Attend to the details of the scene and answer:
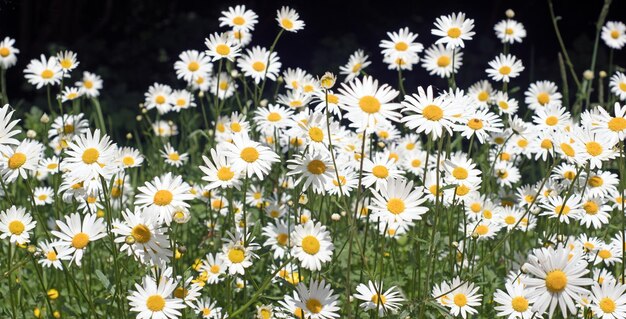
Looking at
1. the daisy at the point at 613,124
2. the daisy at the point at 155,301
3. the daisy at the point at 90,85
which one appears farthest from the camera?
the daisy at the point at 90,85

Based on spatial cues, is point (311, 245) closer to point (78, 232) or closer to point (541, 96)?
point (78, 232)

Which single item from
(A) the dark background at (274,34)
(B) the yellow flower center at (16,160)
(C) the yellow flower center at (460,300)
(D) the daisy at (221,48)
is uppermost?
(A) the dark background at (274,34)

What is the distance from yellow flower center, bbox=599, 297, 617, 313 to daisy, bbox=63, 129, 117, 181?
1.43 m

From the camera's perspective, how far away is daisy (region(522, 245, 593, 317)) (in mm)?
1764

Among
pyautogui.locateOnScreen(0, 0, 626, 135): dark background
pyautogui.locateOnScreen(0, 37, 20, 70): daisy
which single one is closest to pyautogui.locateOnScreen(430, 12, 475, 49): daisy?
pyautogui.locateOnScreen(0, 37, 20, 70): daisy

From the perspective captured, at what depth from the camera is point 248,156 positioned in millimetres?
2232

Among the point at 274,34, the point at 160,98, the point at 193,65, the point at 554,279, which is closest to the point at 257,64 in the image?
the point at 193,65

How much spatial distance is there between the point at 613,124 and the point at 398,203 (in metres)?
0.68

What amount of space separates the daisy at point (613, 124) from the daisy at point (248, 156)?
957 mm

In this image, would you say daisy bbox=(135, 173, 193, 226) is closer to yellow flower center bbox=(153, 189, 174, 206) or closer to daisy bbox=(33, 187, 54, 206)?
yellow flower center bbox=(153, 189, 174, 206)

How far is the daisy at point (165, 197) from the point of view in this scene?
2150 mm

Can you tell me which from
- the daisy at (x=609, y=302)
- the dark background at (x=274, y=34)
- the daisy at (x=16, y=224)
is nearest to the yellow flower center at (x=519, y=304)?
the daisy at (x=609, y=302)

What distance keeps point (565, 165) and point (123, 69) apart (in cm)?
521

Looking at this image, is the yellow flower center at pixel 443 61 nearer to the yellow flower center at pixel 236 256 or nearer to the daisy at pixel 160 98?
the daisy at pixel 160 98
